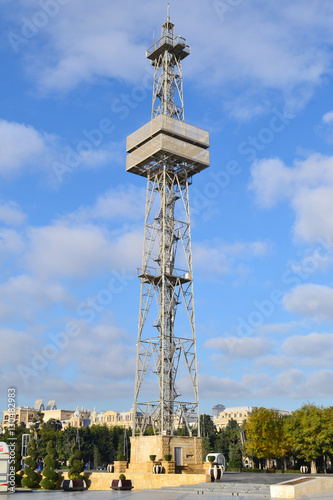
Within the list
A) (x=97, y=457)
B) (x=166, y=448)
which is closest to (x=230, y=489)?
(x=166, y=448)

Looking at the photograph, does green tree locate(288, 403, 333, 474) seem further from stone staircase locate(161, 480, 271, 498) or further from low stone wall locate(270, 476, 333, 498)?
low stone wall locate(270, 476, 333, 498)

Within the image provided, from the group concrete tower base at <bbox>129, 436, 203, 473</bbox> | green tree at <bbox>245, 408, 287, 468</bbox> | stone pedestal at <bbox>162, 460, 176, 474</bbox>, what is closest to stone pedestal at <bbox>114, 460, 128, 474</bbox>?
concrete tower base at <bbox>129, 436, 203, 473</bbox>

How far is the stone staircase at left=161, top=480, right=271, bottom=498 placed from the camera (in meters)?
25.7

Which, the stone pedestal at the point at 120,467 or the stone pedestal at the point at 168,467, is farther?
the stone pedestal at the point at 120,467

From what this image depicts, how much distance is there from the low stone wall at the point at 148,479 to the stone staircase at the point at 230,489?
72.5 inches

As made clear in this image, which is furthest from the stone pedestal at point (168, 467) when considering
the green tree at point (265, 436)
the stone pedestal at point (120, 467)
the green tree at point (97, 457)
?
the green tree at point (97, 457)

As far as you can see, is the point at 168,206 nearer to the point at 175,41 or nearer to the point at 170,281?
the point at 170,281

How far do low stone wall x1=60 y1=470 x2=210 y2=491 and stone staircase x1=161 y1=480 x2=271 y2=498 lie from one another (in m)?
1.84

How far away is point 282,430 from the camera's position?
58781 millimetres

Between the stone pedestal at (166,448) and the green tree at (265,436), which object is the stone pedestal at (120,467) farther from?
the green tree at (265,436)

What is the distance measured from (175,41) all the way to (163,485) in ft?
134

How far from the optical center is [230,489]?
92.7 feet

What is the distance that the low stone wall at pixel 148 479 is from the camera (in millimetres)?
33594

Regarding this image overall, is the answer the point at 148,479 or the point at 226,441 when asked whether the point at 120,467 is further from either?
the point at 226,441
